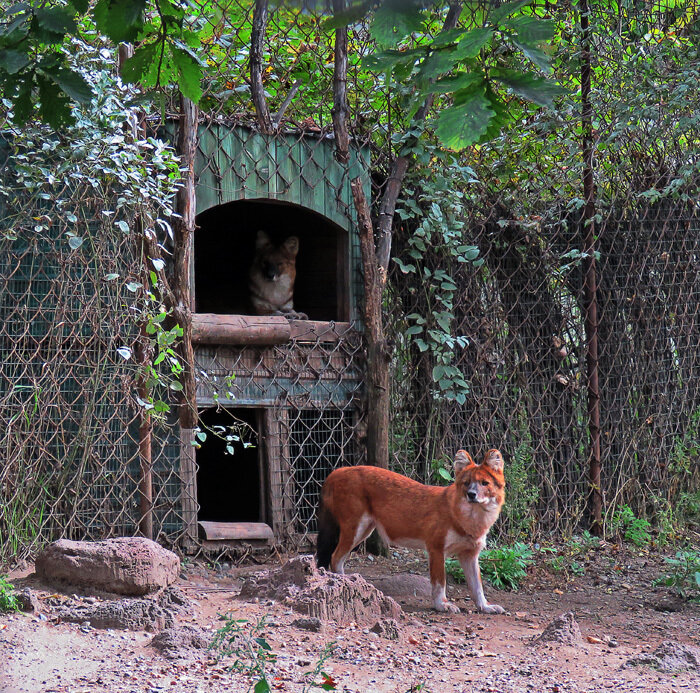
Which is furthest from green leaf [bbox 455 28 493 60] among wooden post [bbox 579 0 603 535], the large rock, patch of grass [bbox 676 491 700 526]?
patch of grass [bbox 676 491 700 526]

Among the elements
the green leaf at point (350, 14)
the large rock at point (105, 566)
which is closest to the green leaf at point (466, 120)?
the green leaf at point (350, 14)

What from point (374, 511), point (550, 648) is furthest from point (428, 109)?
point (550, 648)

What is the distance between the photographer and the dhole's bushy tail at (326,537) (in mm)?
6520

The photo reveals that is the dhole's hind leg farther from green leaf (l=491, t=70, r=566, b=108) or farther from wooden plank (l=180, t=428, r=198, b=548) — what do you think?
green leaf (l=491, t=70, r=566, b=108)

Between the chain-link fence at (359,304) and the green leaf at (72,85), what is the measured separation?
Result: 124 inches

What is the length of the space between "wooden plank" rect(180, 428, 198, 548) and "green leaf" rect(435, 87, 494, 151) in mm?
4984

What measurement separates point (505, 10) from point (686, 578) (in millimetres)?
5405

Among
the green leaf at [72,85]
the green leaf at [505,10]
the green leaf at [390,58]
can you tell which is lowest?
the green leaf at [390,58]

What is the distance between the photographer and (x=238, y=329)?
706cm

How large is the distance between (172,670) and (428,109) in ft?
14.9

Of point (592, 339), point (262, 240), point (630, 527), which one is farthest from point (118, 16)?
point (630, 527)

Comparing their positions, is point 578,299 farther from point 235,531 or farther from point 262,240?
point 235,531

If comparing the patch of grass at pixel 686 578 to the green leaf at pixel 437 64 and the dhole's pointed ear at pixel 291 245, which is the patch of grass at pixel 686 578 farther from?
the green leaf at pixel 437 64

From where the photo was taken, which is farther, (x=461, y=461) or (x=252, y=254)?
(x=252, y=254)
